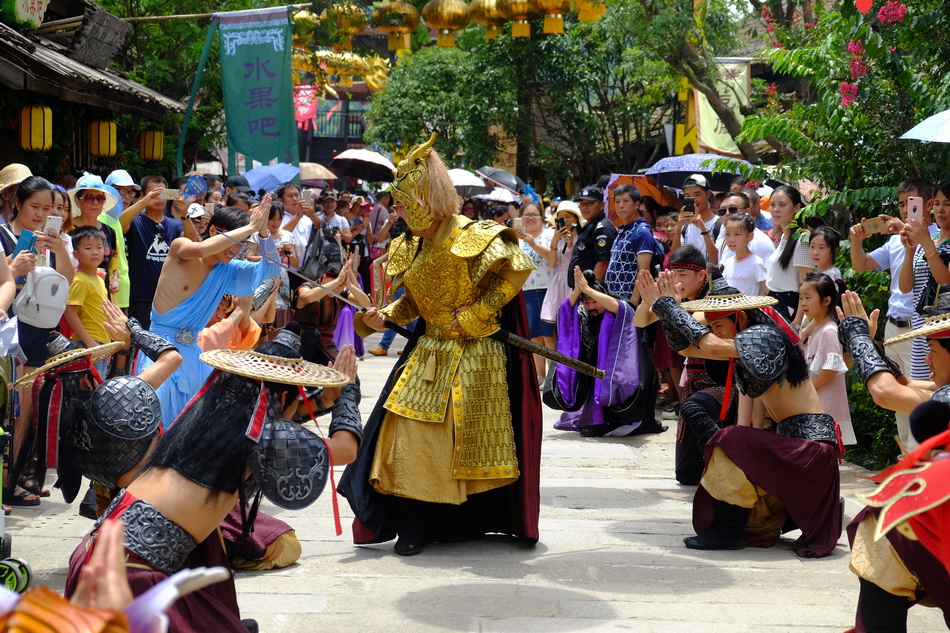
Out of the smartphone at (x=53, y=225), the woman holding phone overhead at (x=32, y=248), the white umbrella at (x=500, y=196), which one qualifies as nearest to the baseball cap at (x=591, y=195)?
the woman holding phone overhead at (x=32, y=248)

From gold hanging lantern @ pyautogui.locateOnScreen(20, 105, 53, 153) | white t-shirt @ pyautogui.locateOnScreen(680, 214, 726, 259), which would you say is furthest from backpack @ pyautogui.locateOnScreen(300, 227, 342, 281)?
white t-shirt @ pyautogui.locateOnScreen(680, 214, 726, 259)

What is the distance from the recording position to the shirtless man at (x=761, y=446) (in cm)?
488

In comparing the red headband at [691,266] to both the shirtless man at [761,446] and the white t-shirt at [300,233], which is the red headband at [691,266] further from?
the white t-shirt at [300,233]

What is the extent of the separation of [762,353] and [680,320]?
40 centimetres

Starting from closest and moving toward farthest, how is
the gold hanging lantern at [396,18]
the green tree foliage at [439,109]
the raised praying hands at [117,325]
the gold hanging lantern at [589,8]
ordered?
the raised praying hands at [117,325] < the gold hanging lantern at [589,8] < the gold hanging lantern at [396,18] < the green tree foliage at [439,109]

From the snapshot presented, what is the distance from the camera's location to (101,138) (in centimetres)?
1110

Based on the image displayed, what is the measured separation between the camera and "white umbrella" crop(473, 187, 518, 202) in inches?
623

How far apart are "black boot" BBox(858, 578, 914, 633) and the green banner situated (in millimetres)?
8618

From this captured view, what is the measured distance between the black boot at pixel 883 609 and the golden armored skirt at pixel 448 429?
1.98 m

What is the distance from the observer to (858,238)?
20.9 feet

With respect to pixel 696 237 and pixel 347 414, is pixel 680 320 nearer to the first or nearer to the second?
pixel 347 414

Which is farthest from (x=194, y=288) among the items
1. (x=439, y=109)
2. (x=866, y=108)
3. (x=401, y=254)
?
(x=439, y=109)

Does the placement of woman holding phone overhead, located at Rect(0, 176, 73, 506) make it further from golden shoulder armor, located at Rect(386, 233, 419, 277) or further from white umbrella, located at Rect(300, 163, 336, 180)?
white umbrella, located at Rect(300, 163, 336, 180)

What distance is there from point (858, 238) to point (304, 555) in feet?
12.2
